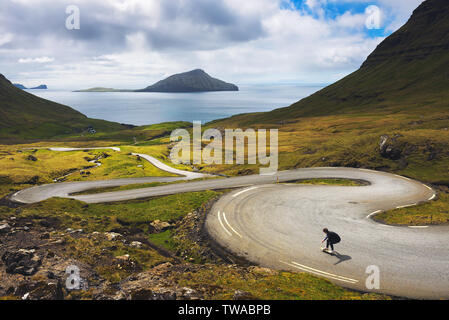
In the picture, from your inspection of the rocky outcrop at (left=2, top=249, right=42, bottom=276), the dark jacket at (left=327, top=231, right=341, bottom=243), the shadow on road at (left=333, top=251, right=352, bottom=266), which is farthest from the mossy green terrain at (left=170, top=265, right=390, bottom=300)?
the rocky outcrop at (left=2, top=249, right=42, bottom=276)

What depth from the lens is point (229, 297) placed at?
13.0 metres

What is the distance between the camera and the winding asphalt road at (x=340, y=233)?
54.0 feet

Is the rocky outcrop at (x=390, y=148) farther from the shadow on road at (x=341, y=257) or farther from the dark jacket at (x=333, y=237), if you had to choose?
the dark jacket at (x=333, y=237)

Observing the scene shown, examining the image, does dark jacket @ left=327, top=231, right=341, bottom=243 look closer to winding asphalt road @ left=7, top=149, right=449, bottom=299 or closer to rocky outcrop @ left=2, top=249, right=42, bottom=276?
winding asphalt road @ left=7, top=149, right=449, bottom=299

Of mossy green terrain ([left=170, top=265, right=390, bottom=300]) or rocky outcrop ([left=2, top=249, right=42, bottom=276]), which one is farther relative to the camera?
rocky outcrop ([left=2, top=249, right=42, bottom=276])

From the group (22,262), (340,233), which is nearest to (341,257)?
(340,233)

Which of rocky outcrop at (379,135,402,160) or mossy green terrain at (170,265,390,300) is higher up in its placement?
rocky outcrop at (379,135,402,160)

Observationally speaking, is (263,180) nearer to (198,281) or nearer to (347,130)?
(198,281)

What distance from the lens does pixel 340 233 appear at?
22672 millimetres

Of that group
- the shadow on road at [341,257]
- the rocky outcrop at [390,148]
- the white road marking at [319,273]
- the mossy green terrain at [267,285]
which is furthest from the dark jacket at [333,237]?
the rocky outcrop at [390,148]

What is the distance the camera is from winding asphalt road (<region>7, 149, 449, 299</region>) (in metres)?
16.5

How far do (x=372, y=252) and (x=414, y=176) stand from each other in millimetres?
30683

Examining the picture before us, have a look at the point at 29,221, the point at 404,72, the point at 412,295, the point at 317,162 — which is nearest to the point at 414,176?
the point at 317,162

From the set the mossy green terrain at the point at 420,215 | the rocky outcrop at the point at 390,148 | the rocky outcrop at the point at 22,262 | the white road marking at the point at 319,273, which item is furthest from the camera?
the rocky outcrop at the point at 390,148
